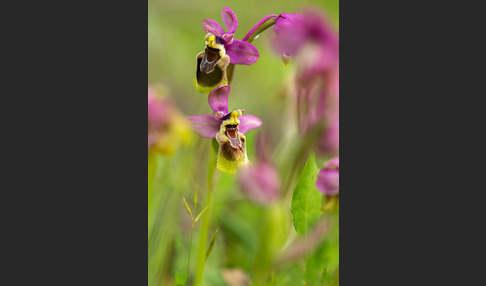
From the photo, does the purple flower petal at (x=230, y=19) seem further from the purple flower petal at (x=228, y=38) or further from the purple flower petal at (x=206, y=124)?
the purple flower petal at (x=206, y=124)

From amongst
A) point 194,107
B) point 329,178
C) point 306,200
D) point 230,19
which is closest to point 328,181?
point 329,178


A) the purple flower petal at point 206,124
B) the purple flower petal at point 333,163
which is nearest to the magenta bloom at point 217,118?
the purple flower petal at point 206,124

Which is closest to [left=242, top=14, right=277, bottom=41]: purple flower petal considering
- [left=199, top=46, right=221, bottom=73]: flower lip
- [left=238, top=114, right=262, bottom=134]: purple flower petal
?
[left=199, top=46, right=221, bottom=73]: flower lip

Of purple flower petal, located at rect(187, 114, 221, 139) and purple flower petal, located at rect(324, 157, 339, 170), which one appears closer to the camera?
purple flower petal, located at rect(187, 114, 221, 139)

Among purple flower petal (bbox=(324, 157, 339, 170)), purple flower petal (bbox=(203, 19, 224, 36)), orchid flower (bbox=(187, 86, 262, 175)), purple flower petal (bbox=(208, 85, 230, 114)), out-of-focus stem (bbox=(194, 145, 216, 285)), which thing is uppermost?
purple flower petal (bbox=(203, 19, 224, 36))

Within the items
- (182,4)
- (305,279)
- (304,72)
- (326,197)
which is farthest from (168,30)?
(305,279)

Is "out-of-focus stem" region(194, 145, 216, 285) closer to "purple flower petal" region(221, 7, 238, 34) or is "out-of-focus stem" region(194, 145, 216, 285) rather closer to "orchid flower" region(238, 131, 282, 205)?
"orchid flower" region(238, 131, 282, 205)
